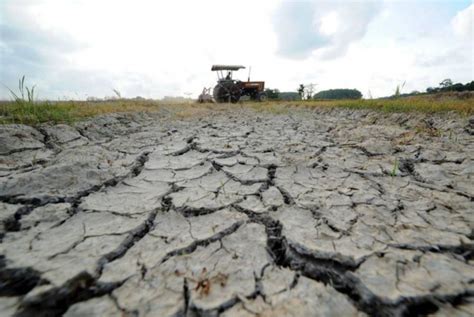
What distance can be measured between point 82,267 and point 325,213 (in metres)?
1.08

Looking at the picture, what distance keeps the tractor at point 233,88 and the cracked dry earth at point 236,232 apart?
29.7ft

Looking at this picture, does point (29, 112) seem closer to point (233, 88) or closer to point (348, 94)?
point (233, 88)

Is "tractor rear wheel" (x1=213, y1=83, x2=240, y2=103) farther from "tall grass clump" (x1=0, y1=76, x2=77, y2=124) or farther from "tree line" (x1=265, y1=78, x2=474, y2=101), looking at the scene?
"tall grass clump" (x1=0, y1=76, x2=77, y2=124)

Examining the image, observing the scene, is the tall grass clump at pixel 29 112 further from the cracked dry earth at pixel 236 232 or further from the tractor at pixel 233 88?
the tractor at pixel 233 88

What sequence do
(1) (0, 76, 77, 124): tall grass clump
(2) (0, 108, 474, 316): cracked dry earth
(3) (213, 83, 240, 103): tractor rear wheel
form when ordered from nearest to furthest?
(2) (0, 108, 474, 316): cracked dry earth, (1) (0, 76, 77, 124): tall grass clump, (3) (213, 83, 240, 103): tractor rear wheel

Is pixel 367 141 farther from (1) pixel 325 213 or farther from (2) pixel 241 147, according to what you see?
(1) pixel 325 213

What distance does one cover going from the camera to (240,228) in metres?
1.19

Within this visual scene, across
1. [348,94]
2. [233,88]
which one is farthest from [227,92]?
[348,94]

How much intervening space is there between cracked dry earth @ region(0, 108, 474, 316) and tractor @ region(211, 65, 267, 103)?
9047 mm

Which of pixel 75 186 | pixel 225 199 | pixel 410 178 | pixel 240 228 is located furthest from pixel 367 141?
pixel 75 186

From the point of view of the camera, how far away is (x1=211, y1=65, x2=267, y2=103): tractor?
11.0 meters

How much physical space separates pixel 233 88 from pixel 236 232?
10394 millimetres

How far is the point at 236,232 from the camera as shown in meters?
1.16

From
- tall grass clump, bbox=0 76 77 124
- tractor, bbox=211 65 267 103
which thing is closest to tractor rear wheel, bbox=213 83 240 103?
tractor, bbox=211 65 267 103
